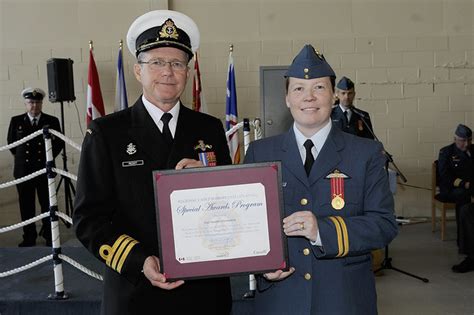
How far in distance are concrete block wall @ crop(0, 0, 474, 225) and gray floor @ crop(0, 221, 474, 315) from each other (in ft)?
5.03

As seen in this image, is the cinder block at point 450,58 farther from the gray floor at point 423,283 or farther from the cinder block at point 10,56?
the cinder block at point 10,56

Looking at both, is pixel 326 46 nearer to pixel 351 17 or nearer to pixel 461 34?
pixel 351 17

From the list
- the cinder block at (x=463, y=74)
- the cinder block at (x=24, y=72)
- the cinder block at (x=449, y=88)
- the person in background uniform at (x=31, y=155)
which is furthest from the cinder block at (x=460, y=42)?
the cinder block at (x=24, y=72)

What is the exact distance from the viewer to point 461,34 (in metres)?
6.51

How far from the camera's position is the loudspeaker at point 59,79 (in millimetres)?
5539

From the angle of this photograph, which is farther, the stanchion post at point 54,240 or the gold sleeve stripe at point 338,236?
the stanchion post at point 54,240

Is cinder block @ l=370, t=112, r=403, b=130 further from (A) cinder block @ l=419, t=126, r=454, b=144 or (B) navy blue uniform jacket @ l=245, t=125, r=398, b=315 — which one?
(B) navy blue uniform jacket @ l=245, t=125, r=398, b=315

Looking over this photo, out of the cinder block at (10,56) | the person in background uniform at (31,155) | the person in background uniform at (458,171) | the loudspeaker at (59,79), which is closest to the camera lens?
the person in background uniform at (458,171)

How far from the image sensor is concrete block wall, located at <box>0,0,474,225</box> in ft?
20.9

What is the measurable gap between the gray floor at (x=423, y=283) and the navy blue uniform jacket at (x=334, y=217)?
240cm

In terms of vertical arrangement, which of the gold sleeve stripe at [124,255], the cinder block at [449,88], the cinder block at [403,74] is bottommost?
the gold sleeve stripe at [124,255]

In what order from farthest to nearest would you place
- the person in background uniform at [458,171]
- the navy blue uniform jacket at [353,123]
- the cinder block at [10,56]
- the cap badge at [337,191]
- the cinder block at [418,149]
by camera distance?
the cinder block at [418,149]
the cinder block at [10,56]
the person in background uniform at [458,171]
the navy blue uniform jacket at [353,123]
the cap badge at [337,191]

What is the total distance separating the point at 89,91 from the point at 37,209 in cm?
174

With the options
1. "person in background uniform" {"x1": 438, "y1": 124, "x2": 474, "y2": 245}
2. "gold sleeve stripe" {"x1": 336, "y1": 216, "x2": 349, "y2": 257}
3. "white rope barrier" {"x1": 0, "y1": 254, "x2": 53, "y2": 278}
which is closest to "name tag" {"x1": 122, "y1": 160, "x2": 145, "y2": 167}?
"gold sleeve stripe" {"x1": 336, "y1": 216, "x2": 349, "y2": 257}
